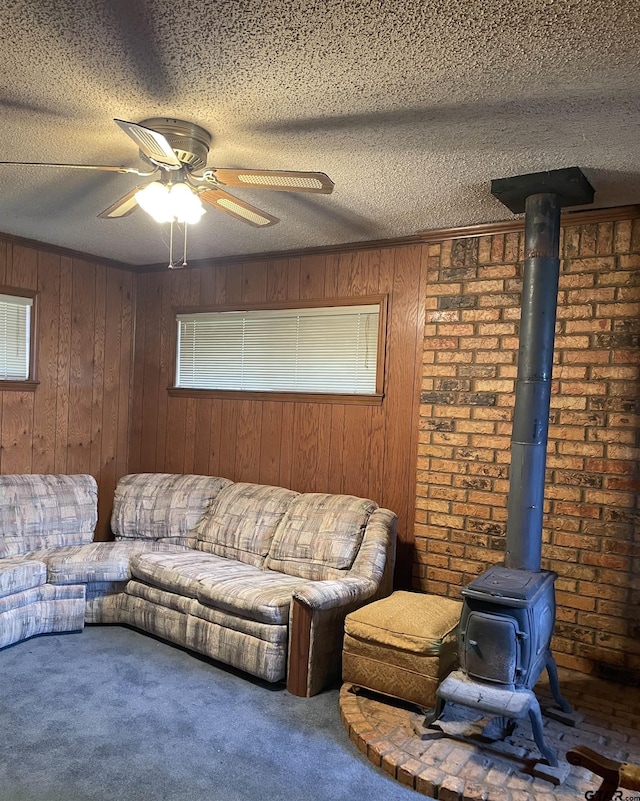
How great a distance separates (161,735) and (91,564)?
143 centimetres

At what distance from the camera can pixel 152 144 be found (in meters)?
2.04

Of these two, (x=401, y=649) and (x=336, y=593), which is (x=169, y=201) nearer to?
(x=336, y=593)

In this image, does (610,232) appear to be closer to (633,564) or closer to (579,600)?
(633,564)

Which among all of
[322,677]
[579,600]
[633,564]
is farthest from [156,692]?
[633,564]

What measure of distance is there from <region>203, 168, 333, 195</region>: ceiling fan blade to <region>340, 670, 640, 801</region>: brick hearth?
2.14m

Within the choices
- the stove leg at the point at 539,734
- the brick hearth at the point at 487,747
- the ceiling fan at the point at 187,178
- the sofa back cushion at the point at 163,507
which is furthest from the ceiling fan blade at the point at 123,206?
the stove leg at the point at 539,734

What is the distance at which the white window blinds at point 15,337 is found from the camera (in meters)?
4.34

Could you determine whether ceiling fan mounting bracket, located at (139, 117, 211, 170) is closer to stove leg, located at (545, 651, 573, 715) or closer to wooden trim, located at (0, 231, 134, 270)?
wooden trim, located at (0, 231, 134, 270)

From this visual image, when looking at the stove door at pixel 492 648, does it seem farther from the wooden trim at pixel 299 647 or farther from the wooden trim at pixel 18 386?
the wooden trim at pixel 18 386

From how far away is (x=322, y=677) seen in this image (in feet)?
10.0

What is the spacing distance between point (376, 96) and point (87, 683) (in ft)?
9.41

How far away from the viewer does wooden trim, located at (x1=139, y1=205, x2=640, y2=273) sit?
3213 mm

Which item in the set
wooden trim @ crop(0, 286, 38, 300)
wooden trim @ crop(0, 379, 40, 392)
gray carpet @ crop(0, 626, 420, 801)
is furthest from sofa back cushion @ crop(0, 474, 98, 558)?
wooden trim @ crop(0, 286, 38, 300)

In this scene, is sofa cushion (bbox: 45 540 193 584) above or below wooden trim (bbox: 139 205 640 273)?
below
